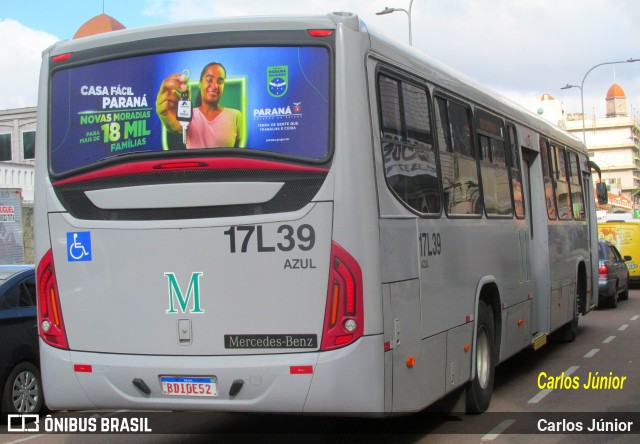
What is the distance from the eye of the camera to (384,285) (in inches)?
241

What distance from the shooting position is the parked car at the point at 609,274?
2164cm

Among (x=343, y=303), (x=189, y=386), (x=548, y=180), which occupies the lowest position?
(x=189, y=386)

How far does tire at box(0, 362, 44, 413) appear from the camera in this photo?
29.4 feet

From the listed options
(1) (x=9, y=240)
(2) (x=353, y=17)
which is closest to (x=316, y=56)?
(2) (x=353, y=17)

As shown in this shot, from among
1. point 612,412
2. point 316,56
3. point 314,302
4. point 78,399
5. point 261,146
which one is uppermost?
point 316,56

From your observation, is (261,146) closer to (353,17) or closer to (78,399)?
(353,17)

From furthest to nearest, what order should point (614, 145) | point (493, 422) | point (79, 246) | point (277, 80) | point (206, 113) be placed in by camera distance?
point (614, 145)
point (493, 422)
point (79, 246)
point (206, 113)
point (277, 80)

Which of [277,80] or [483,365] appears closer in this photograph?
[277,80]

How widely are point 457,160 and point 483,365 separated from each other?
87.3 inches

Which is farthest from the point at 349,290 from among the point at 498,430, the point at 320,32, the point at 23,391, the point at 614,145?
the point at 614,145

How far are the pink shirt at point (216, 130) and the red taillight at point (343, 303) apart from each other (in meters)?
1.06

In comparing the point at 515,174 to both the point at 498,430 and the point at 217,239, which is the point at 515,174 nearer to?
the point at 498,430

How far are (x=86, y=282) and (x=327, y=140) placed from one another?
214 cm

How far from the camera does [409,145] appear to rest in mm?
6934
